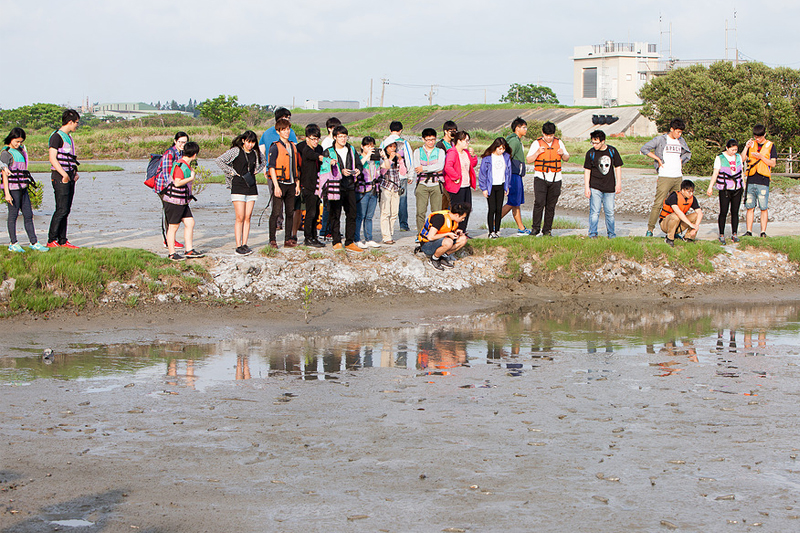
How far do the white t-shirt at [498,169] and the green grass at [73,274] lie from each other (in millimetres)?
4964

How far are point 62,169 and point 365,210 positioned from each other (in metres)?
4.36

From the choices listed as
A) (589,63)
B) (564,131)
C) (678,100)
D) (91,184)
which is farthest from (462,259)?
(589,63)

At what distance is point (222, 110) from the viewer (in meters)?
81.1

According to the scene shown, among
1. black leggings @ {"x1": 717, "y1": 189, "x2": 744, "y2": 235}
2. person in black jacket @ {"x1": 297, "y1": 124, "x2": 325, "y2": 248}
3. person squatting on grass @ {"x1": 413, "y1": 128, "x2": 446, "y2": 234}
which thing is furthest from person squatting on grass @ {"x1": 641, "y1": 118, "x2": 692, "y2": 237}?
person in black jacket @ {"x1": 297, "y1": 124, "x2": 325, "y2": 248}

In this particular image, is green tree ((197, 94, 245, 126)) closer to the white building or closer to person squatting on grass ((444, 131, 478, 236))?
the white building

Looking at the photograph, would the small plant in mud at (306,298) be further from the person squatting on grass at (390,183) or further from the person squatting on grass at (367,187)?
the person squatting on grass at (390,183)

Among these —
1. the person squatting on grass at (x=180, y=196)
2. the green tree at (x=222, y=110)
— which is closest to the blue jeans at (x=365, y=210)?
the person squatting on grass at (x=180, y=196)

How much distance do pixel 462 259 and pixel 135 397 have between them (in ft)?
20.9

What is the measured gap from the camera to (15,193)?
10938 mm

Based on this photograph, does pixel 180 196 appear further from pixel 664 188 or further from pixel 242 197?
pixel 664 188

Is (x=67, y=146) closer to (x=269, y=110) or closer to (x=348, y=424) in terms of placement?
(x=348, y=424)

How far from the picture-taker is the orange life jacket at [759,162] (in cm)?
1292

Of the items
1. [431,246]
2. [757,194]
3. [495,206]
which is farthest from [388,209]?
[757,194]

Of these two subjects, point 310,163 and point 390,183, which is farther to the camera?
point 390,183
